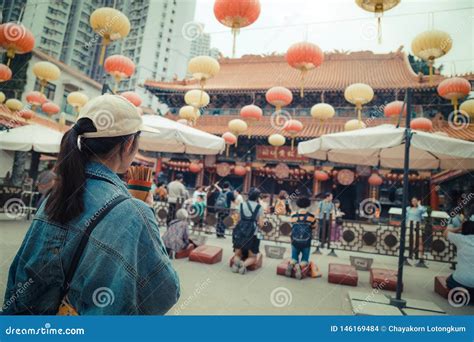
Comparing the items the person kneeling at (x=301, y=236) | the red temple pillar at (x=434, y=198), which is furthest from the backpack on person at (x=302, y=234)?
the red temple pillar at (x=434, y=198)

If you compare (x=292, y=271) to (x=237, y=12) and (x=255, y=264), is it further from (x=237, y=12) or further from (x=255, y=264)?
(x=237, y=12)

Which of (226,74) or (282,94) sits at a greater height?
(226,74)

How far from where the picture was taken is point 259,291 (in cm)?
355

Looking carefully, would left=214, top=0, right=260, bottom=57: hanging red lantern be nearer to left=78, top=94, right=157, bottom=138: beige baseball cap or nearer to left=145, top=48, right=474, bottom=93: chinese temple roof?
left=78, top=94, right=157, bottom=138: beige baseball cap

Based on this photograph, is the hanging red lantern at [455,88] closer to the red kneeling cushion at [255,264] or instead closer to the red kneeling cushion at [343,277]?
the red kneeling cushion at [343,277]

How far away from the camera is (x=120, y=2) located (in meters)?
5.39

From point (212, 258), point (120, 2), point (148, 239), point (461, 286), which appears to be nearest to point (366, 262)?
point (461, 286)

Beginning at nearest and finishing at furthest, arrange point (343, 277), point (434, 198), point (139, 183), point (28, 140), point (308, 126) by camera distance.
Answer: point (139, 183) → point (343, 277) → point (28, 140) → point (434, 198) → point (308, 126)

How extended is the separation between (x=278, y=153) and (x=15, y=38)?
34.7 ft

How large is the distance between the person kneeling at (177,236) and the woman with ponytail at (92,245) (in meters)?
3.76

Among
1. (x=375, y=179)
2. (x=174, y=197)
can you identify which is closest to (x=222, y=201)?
(x=174, y=197)

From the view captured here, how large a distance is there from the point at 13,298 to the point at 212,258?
3775mm

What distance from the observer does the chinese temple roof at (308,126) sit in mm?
11050
